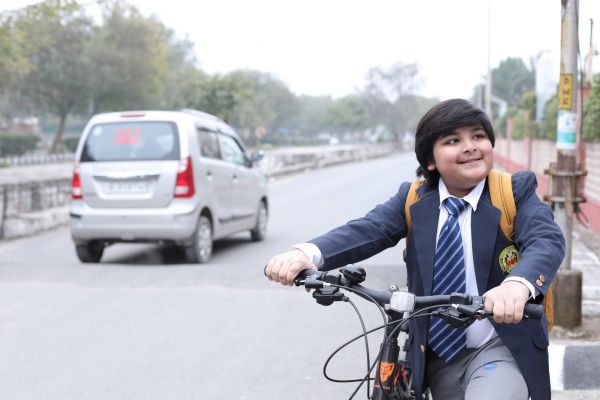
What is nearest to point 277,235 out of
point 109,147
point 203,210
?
point 203,210

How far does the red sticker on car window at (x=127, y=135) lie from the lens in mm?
8711

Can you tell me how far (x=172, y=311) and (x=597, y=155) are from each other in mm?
7557

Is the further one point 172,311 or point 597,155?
point 597,155

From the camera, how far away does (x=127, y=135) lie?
8.73 meters

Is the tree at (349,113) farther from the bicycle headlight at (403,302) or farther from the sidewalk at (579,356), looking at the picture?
the bicycle headlight at (403,302)

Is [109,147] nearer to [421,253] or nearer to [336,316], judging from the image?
[336,316]

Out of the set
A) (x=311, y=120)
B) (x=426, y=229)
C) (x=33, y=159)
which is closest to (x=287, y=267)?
(x=426, y=229)

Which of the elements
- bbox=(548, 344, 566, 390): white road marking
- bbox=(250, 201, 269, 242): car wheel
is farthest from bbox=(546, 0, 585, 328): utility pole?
bbox=(250, 201, 269, 242): car wheel

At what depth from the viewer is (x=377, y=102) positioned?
87.2m

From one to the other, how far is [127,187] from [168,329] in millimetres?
3162

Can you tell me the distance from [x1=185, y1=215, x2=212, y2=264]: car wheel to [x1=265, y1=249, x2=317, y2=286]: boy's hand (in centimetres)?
651

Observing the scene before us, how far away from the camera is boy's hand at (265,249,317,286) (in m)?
2.27

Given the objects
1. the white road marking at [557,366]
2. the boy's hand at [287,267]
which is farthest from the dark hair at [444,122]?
the white road marking at [557,366]

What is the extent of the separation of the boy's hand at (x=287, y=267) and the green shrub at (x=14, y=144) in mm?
43818
